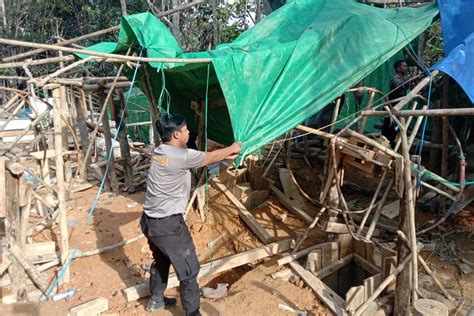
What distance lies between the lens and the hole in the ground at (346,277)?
5.73 m

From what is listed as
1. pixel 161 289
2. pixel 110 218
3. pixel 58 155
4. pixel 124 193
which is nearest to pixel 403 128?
pixel 161 289

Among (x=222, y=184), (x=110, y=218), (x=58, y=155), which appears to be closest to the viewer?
(x=58, y=155)

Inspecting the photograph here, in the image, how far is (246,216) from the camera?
6.74 meters

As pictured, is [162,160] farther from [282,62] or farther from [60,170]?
[282,62]

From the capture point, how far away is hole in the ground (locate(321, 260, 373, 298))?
18.8ft

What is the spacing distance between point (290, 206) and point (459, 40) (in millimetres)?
3448

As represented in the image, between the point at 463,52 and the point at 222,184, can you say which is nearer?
the point at 463,52

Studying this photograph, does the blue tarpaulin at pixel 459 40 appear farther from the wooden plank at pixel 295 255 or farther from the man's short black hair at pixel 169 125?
the man's short black hair at pixel 169 125

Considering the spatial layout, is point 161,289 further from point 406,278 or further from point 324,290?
point 406,278

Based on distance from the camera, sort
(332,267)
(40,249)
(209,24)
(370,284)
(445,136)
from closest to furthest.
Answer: (370,284) → (40,249) → (332,267) → (445,136) → (209,24)

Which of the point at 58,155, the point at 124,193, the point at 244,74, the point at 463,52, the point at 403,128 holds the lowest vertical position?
the point at 124,193

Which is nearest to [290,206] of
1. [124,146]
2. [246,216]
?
[246,216]

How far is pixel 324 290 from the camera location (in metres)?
4.88

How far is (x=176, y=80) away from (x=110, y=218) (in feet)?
8.35
